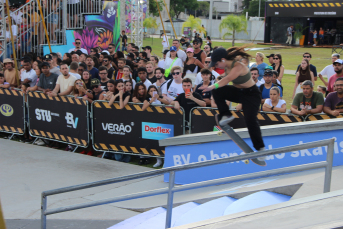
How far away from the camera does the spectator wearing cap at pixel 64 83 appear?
29.3 ft

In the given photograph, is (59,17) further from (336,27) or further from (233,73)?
(336,27)

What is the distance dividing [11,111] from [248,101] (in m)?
7.61

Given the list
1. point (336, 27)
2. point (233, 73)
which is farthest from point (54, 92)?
point (336, 27)

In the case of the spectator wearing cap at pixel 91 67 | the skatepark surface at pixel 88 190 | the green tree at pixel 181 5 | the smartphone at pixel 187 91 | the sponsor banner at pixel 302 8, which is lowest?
the skatepark surface at pixel 88 190

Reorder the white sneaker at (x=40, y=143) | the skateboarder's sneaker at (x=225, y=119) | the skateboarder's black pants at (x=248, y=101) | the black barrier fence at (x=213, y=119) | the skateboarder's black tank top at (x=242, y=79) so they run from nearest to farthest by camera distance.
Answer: the skateboarder's black tank top at (x=242, y=79), the skateboarder's black pants at (x=248, y=101), the skateboarder's sneaker at (x=225, y=119), the black barrier fence at (x=213, y=119), the white sneaker at (x=40, y=143)

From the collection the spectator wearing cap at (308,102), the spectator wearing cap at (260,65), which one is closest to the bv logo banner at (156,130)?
the spectator wearing cap at (308,102)

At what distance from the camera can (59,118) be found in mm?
8969

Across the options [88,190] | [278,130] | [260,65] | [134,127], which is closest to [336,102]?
[278,130]

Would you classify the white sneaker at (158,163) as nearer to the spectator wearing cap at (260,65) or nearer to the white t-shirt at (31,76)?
the spectator wearing cap at (260,65)

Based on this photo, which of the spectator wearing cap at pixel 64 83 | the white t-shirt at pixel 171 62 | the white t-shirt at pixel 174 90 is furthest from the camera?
the white t-shirt at pixel 171 62

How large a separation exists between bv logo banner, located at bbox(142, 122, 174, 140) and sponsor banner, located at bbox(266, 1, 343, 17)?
2842cm

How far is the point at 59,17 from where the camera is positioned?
15852 millimetres

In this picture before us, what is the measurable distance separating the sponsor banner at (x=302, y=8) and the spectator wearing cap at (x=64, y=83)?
90.9 feet

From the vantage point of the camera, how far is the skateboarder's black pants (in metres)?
4.50
